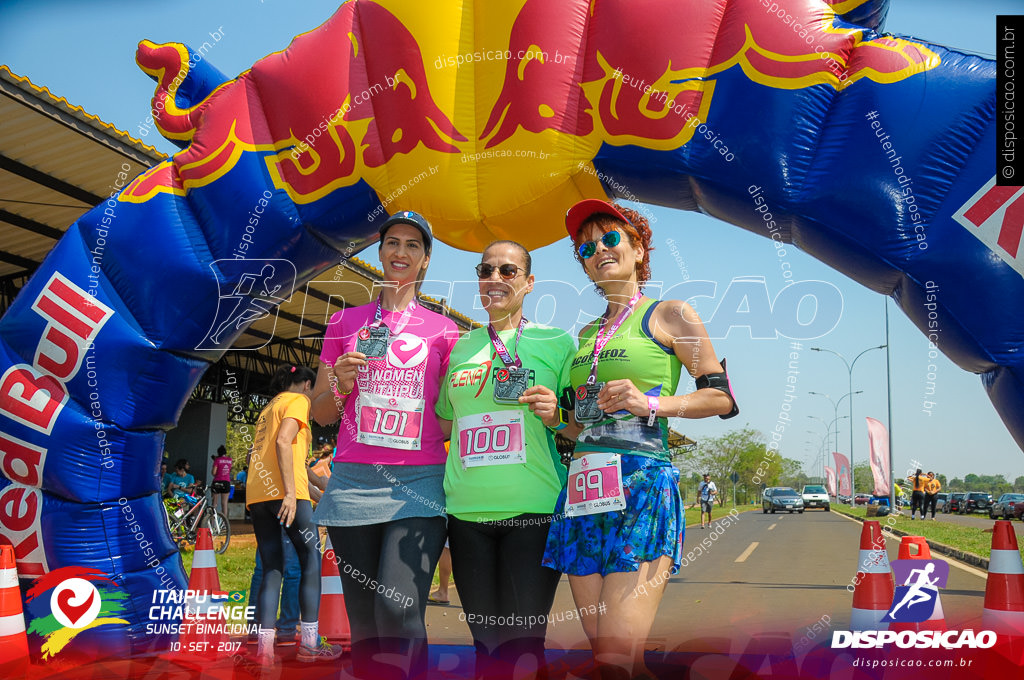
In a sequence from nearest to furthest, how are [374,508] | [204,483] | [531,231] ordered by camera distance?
[374,508] < [531,231] < [204,483]

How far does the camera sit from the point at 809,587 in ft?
25.4

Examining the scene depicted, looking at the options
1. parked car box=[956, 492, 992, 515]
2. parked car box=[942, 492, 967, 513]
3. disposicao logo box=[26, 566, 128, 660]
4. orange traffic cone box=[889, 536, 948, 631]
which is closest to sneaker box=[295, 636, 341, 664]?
disposicao logo box=[26, 566, 128, 660]

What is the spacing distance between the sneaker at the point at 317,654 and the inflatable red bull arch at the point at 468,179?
2.68 feet

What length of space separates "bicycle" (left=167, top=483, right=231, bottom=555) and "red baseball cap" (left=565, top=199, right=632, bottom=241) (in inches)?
365

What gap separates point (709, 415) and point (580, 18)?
221 cm

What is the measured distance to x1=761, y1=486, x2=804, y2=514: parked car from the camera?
85.1 feet

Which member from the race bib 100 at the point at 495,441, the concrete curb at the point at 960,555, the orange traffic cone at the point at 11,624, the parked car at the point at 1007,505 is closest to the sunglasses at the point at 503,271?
the race bib 100 at the point at 495,441

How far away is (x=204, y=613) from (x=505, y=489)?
2.48 meters

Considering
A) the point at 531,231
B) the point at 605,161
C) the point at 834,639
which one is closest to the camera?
the point at 834,639

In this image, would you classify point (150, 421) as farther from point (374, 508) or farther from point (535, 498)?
point (535, 498)

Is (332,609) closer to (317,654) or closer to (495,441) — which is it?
(317,654)

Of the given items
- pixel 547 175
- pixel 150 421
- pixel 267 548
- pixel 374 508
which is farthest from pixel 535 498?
pixel 150 421

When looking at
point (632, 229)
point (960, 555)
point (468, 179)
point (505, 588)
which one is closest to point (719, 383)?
point (632, 229)

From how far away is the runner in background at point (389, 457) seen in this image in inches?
97.0
